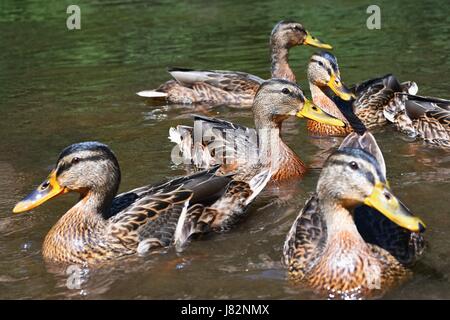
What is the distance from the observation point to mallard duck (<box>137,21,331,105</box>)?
12.5 m

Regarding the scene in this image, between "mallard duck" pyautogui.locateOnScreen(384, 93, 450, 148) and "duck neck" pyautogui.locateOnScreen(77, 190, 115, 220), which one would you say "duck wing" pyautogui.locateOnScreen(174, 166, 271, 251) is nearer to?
"duck neck" pyautogui.locateOnScreen(77, 190, 115, 220)

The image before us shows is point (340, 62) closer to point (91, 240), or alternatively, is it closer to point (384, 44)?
point (384, 44)

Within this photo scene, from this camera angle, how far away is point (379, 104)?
1111 cm

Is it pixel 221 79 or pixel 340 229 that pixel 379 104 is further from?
pixel 340 229

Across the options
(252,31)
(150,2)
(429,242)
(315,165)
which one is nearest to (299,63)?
(252,31)

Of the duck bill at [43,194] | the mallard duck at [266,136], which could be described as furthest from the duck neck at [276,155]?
the duck bill at [43,194]

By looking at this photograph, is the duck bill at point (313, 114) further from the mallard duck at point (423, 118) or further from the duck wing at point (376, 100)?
the duck wing at point (376, 100)

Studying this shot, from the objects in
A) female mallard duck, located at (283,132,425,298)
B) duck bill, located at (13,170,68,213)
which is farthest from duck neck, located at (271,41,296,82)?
female mallard duck, located at (283,132,425,298)

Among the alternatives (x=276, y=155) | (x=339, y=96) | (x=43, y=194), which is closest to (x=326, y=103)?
(x=339, y=96)

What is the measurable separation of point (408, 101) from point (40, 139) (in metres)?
4.59

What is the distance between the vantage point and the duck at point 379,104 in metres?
10.3

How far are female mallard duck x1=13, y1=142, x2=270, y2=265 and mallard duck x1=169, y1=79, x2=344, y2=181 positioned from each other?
1564 mm

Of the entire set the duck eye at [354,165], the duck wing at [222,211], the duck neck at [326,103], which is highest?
the duck eye at [354,165]

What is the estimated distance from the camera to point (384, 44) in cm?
1437
